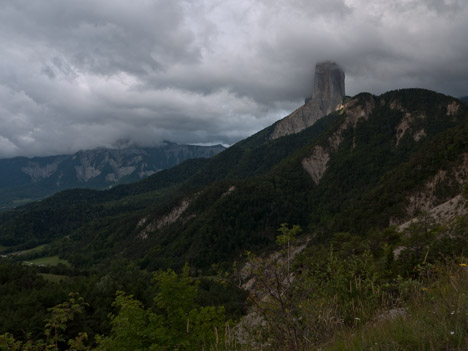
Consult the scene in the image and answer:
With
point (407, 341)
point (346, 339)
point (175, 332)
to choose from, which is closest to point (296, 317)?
point (346, 339)

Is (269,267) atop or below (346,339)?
atop

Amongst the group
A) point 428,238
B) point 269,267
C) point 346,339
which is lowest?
point 428,238

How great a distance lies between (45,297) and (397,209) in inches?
4551

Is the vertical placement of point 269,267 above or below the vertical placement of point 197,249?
above

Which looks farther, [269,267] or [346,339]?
[269,267]

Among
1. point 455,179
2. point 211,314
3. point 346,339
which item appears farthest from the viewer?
point 455,179

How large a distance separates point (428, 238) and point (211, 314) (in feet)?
60.5

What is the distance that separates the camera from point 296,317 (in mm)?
5867

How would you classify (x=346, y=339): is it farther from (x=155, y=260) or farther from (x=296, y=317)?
(x=155, y=260)

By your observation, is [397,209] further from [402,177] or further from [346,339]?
[346,339]

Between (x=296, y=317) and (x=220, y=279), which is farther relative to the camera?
(x=220, y=279)

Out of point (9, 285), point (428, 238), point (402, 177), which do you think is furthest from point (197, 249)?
point (428, 238)

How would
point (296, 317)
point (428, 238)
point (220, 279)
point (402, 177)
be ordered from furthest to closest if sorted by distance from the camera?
point (402, 177)
point (428, 238)
point (220, 279)
point (296, 317)

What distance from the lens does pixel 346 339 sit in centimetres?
518
